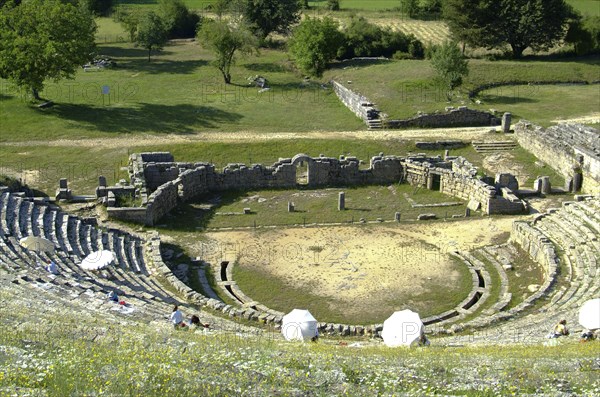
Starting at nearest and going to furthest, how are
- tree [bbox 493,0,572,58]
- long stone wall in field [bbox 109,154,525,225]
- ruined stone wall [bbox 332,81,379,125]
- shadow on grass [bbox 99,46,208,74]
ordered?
long stone wall in field [bbox 109,154,525,225] < ruined stone wall [bbox 332,81,379,125] < tree [bbox 493,0,572,58] < shadow on grass [bbox 99,46,208,74]

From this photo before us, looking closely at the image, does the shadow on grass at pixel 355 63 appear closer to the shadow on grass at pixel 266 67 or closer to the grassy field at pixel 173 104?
the grassy field at pixel 173 104

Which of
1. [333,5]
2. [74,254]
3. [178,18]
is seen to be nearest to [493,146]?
[74,254]

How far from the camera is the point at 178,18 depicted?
100438 mm

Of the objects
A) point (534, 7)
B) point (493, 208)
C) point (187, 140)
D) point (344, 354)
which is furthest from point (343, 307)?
point (534, 7)

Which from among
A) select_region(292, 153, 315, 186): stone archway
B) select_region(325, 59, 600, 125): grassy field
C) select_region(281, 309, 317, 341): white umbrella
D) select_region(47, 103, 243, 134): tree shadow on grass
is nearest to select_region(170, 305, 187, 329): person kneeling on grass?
select_region(281, 309, 317, 341): white umbrella

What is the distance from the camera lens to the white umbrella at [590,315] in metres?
27.4

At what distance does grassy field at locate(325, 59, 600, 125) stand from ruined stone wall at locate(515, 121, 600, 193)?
14.7 ft

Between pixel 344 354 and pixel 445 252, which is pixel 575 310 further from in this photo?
pixel 344 354

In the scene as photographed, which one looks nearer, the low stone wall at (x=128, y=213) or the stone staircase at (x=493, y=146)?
the low stone wall at (x=128, y=213)

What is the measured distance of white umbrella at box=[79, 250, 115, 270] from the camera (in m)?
34.4

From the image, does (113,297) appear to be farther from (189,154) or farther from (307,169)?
(189,154)

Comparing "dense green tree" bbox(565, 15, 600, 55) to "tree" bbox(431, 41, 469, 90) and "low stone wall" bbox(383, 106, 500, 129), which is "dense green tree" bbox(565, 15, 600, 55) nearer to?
"tree" bbox(431, 41, 469, 90)

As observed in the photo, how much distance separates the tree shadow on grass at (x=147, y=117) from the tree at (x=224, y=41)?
969cm

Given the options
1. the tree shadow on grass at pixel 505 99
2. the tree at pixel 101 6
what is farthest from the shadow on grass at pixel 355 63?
the tree at pixel 101 6
